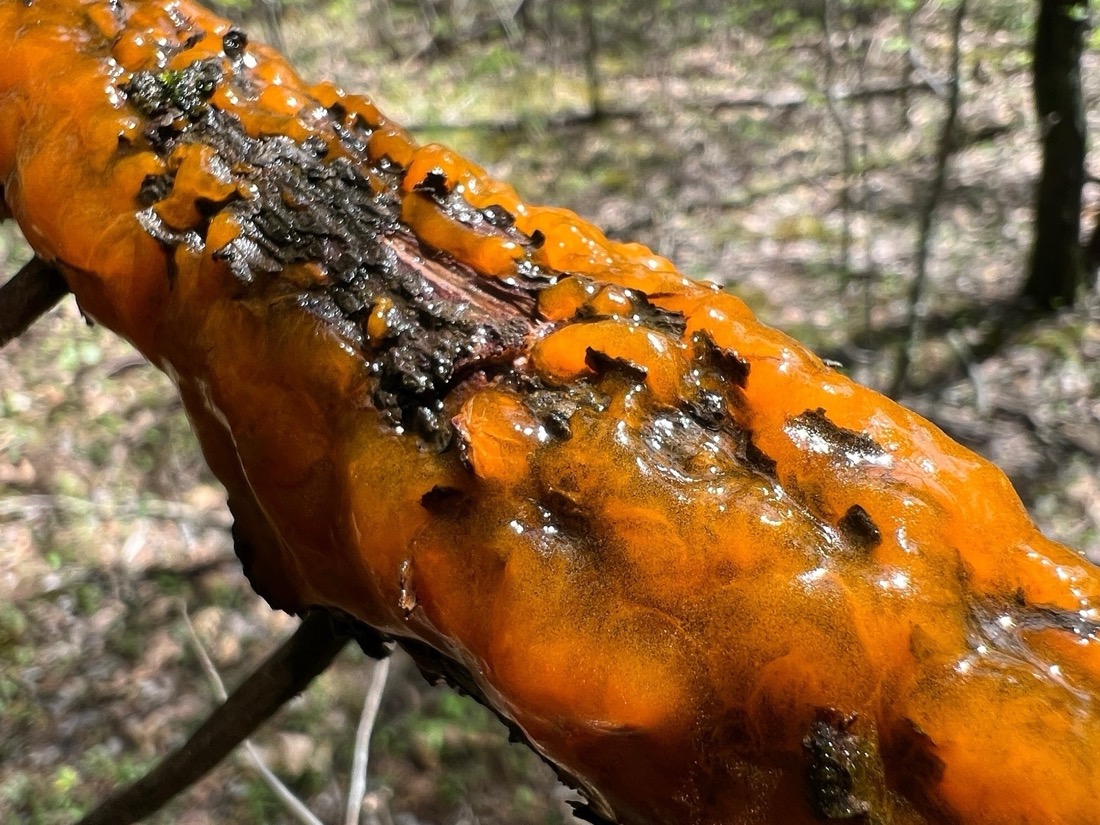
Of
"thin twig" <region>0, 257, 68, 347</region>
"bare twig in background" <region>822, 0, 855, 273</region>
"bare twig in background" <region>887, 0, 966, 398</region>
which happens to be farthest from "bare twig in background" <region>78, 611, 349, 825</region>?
"bare twig in background" <region>822, 0, 855, 273</region>

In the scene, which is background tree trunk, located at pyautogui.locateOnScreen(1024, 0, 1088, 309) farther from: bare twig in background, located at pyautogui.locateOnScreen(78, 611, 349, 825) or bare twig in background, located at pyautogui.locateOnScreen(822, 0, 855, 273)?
bare twig in background, located at pyautogui.locateOnScreen(78, 611, 349, 825)

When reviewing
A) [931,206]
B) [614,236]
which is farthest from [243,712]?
[614,236]

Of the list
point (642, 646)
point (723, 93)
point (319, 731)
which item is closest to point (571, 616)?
point (642, 646)

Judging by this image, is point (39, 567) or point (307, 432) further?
point (39, 567)

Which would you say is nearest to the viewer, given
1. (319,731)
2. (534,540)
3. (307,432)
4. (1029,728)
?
(1029,728)

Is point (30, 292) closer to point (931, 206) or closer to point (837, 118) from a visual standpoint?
point (931, 206)

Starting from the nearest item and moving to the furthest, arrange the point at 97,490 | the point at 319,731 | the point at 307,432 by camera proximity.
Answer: the point at 307,432 → the point at 319,731 → the point at 97,490

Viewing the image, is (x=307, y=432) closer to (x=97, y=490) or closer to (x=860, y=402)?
(x=860, y=402)

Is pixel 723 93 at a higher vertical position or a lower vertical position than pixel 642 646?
lower
